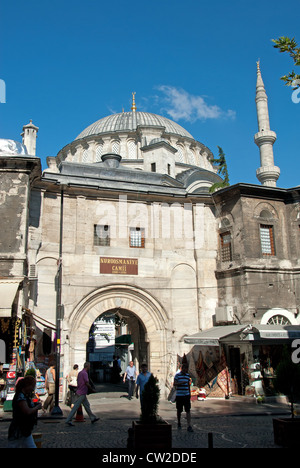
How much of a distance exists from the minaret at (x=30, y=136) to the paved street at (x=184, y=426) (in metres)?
12.7

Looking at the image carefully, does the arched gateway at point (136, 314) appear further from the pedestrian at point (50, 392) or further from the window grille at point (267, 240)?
the window grille at point (267, 240)

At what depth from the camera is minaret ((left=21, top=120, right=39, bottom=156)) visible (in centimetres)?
2105

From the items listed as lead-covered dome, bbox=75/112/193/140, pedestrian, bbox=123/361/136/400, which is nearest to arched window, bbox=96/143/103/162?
lead-covered dome, bbox=75/112/193/140

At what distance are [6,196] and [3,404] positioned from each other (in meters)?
5.90

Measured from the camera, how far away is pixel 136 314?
1563 cm

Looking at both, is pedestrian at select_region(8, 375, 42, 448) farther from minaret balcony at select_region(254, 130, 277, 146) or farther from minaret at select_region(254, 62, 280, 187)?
minaret balcony at select_region(254, 130, 277, 146)

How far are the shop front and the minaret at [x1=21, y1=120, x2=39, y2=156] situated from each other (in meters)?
12.2

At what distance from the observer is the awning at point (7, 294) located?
1100 centimetres

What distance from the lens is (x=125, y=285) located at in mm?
15562

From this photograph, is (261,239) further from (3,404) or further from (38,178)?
(3,404)

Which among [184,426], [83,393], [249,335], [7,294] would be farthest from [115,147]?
[184,426]

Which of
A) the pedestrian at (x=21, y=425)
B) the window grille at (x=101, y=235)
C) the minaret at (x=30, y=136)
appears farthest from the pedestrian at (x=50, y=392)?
the minaret at (x=30, y=136)
